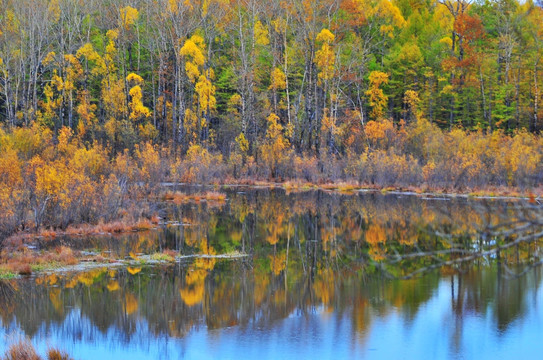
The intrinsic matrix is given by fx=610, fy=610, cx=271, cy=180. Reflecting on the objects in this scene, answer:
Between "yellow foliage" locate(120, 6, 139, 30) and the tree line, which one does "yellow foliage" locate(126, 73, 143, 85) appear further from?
"yellow foliage" locate(120, 6, 139, 30)

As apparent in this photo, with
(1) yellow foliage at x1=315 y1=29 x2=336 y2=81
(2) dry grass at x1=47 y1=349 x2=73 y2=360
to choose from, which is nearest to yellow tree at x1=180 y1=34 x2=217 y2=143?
(1) yellow foliage at x1=315 y1=29 x2=336 y2=81

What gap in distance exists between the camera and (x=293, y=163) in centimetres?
3725

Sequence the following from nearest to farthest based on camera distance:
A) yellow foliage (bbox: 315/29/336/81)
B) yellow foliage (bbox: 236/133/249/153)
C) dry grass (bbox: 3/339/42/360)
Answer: dry grass (bbox: 3/339/42/360)
yellow foliage (bbox: 236/133/249/153)
yellow foliage (bbox: 315/29/336/81)

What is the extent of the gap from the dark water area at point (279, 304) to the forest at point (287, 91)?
1249 centimetres

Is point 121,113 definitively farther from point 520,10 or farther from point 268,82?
point 520,10

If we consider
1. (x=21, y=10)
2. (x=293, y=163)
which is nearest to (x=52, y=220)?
(x=293, y=163)

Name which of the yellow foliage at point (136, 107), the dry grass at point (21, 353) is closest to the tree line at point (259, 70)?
the yellow foliage at point (136, 107)

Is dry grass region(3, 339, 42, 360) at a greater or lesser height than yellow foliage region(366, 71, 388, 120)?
lesser

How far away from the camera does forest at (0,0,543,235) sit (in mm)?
33000

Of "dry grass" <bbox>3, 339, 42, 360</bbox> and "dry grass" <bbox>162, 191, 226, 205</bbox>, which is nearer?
"dry grass" <bbox>3, 339, 42, 360</bbox>

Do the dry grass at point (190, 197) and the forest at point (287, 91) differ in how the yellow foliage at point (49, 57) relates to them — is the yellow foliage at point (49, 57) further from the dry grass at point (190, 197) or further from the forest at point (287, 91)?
the dry grass at point (190, 197)

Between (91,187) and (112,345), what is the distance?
981 centimetres

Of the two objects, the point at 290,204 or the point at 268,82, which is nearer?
the point at 290,204

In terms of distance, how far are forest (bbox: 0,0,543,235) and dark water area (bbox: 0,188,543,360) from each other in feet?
41.0
